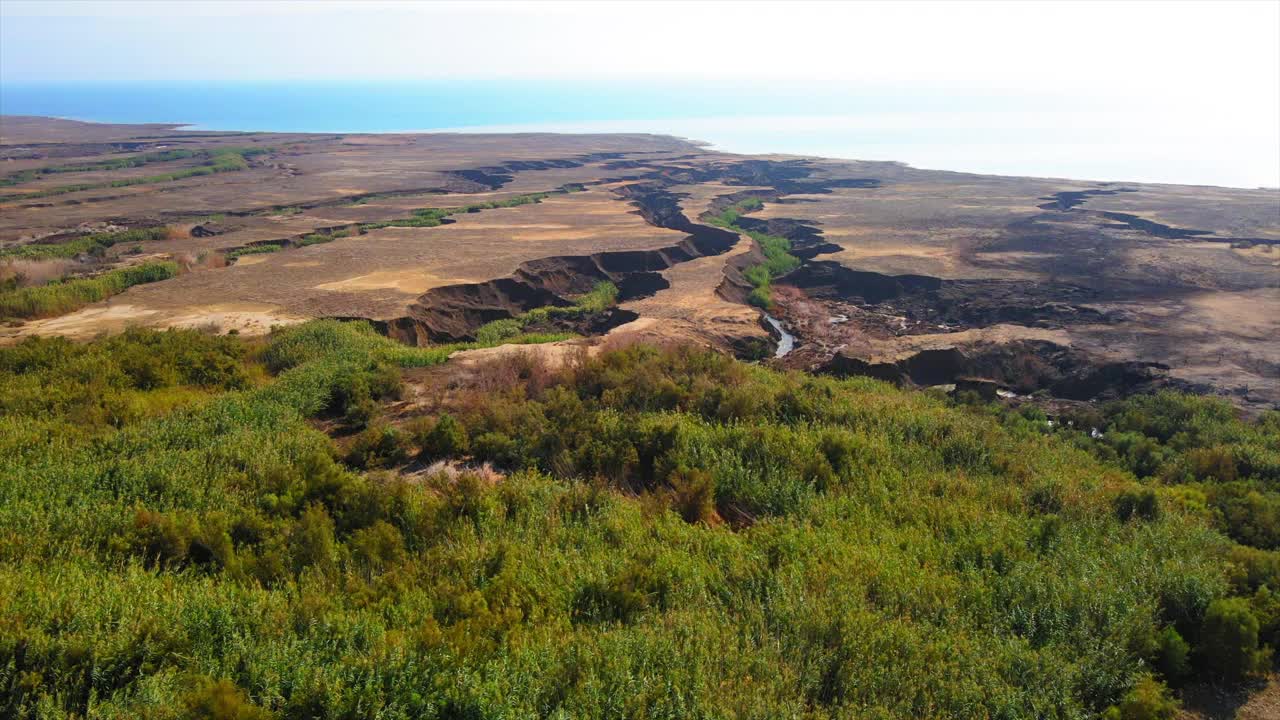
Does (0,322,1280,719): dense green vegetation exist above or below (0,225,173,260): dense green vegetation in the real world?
below

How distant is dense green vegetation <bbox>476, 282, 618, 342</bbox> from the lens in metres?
23.4

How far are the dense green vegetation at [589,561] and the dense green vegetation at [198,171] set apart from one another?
4850 centimetres

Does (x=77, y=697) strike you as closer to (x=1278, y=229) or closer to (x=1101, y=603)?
(x=1101, y=603)

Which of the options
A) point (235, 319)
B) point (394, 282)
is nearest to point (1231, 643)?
point (235, 319)

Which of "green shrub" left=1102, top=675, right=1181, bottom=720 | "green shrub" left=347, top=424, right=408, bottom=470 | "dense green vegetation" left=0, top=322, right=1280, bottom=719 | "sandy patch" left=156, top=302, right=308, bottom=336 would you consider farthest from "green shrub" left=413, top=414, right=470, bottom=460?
"sandy patch" left=156, top=302, right=308, bottom=336

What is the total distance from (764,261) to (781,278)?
2.31m

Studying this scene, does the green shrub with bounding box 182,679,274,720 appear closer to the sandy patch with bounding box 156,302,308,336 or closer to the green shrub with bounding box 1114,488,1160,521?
the green shrub with bounding box 1114,488,1160,521

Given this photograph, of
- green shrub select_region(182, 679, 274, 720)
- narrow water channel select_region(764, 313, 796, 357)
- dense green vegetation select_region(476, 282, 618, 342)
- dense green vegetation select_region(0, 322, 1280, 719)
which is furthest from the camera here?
narrow water channel select_region(764, 313, 796, 357)

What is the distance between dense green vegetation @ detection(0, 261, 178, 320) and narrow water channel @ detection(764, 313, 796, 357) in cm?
2366

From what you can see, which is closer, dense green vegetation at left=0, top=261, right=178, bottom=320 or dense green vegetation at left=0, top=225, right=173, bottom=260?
dense green vegetation at left=0, top=261, right=178, bottom=320

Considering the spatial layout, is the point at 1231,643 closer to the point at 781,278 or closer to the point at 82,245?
the point at 781,278

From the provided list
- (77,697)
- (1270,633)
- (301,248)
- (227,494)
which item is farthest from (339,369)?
(301,248)

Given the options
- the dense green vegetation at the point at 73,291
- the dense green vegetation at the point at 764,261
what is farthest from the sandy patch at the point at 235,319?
the dense green vegetation at the point at 764,261

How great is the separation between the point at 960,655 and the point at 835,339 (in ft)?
63.3
